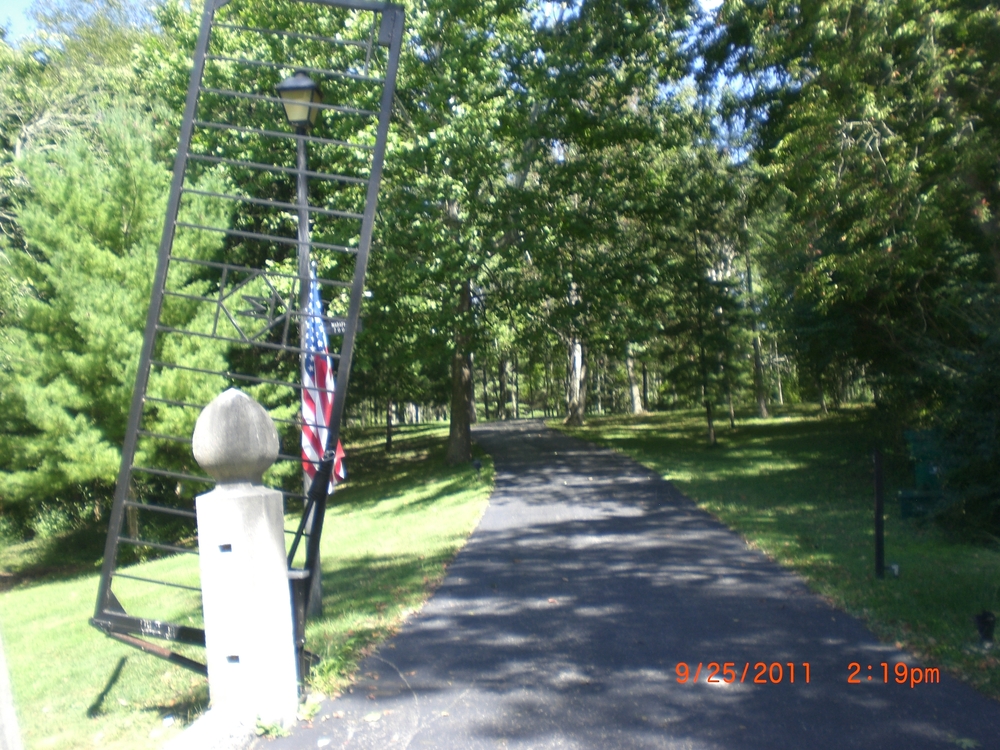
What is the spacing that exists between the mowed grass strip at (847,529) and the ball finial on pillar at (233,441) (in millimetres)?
4604

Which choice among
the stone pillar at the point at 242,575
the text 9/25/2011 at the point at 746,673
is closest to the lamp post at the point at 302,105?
the stone pillar at the point at 242,575

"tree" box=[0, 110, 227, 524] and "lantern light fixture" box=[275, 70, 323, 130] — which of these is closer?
"lantern light fixture" box=[275, 70, 323, 130]

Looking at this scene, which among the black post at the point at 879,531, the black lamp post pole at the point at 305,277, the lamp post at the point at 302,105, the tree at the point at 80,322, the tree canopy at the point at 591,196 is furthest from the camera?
the tree at the point at 80,322

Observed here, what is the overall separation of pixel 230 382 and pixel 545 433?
52.7 feet

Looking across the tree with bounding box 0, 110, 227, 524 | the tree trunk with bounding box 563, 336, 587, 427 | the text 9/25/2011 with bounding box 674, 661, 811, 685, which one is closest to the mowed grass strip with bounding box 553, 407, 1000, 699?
the text 9/25/2011 with bounding box 674, 661, 811, 685

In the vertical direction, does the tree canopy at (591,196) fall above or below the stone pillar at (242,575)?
above

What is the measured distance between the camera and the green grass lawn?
19.6 ft

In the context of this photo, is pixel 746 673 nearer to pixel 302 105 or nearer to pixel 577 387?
pixel 302 105

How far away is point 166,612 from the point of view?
9.82 meters

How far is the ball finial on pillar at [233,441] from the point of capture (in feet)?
16.0

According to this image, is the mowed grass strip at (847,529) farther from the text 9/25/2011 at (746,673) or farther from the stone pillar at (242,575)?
the stone pillar at (242,575)

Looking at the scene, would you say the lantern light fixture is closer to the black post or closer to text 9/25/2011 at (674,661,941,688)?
text 9/25/2011 at (674,661,941,688)

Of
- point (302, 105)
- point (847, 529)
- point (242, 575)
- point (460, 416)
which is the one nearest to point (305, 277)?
point (302, 105)

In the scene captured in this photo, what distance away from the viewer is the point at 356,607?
8.14m
